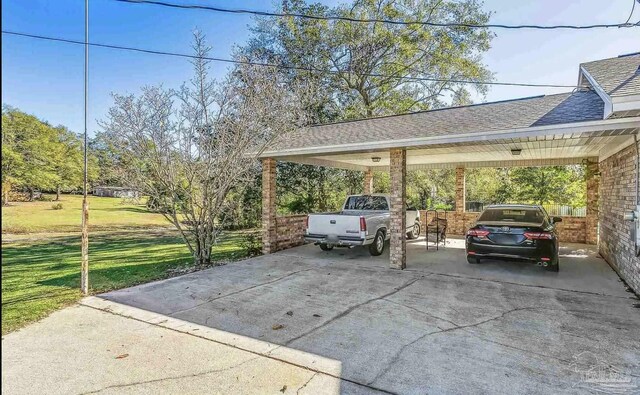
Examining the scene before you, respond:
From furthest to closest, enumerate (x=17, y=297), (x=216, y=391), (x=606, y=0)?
(x=606, y=0)
(x=17, y=297)
(x=216, y=391)

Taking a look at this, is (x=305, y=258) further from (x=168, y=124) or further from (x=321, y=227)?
(x=168, y=124)

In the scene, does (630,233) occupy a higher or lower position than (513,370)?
higher

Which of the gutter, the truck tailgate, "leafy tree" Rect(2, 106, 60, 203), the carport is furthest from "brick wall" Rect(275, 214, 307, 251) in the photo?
"leafy tree" Rect(2, 106, 60, 203)

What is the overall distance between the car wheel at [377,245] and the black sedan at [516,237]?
2.52 m

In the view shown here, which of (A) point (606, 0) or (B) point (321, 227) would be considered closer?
(A) point (606, 0)

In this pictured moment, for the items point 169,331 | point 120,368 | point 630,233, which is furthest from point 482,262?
point 120,368

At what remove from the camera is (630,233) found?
6.51m

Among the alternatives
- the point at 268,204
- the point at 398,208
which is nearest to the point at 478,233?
the point at 398,208

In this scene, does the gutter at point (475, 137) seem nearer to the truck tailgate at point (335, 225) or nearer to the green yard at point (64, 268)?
the truck tailgate at point (335, 225)

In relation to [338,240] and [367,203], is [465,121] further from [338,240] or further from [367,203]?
[367,203]

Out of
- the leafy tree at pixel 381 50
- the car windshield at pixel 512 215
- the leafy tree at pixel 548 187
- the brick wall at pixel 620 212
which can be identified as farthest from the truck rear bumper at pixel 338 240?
the leafy tree at pixel 548 187

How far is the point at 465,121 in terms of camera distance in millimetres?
8102

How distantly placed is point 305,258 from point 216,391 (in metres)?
6.50

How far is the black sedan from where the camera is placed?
298 inches
